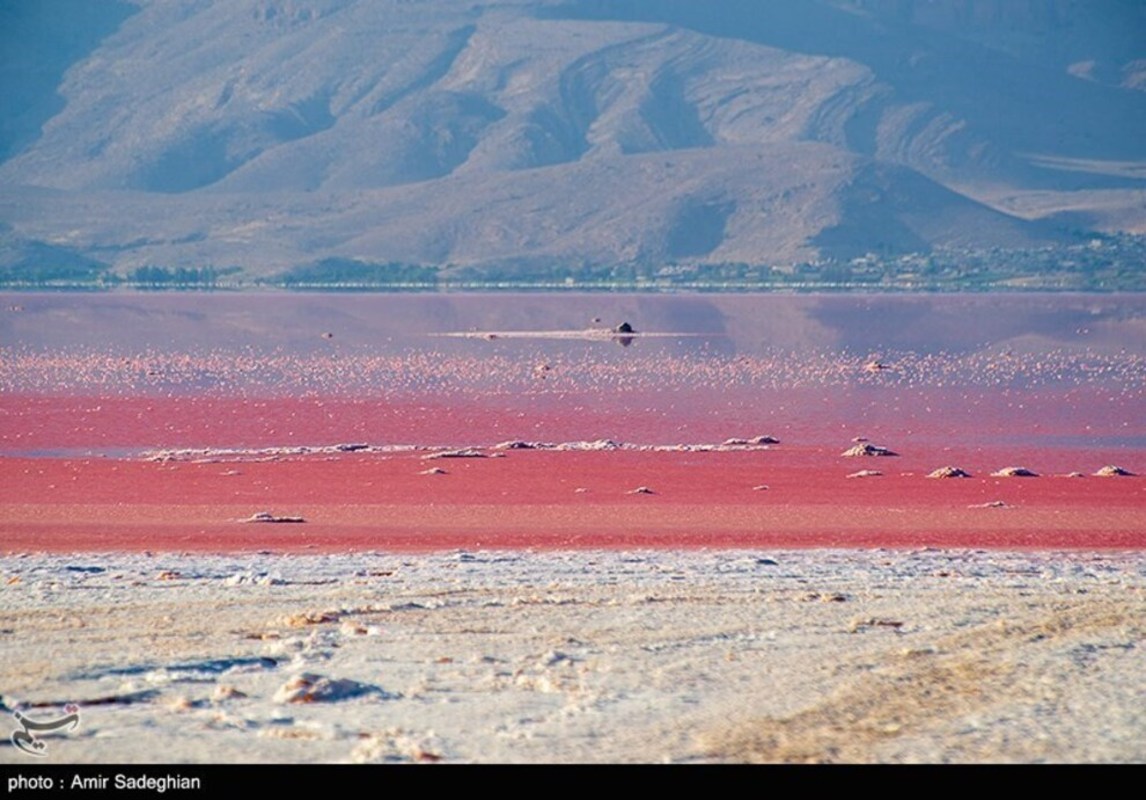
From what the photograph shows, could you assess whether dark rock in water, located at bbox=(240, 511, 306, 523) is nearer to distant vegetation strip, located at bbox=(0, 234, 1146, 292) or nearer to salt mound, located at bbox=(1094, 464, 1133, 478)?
salt mound, located at bbox=(1094, 464, 1133, 478)

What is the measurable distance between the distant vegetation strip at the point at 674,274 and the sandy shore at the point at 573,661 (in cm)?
12770

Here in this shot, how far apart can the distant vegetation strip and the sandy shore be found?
5028 inches

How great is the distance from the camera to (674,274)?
158125 millimetres

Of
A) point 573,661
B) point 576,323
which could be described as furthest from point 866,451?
point 576,323

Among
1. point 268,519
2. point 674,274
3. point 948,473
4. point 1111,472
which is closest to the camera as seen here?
point 268,519

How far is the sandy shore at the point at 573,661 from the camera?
8273 millimetres

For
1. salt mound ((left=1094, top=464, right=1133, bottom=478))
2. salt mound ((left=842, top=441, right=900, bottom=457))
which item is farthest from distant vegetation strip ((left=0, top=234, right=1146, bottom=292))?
salt mound ((left=1094, top=464, right=1133, bottom=478))

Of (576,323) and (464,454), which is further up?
(464,454)

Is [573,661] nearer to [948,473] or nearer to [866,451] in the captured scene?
[948,473]

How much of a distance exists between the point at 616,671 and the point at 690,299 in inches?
3801

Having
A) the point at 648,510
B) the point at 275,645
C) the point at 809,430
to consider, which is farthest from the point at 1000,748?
the point at 809,430

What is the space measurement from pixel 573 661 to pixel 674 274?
489ft

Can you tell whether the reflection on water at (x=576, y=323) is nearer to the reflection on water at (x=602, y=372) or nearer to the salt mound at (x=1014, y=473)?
the reflection on water at (x=602, y=372)
